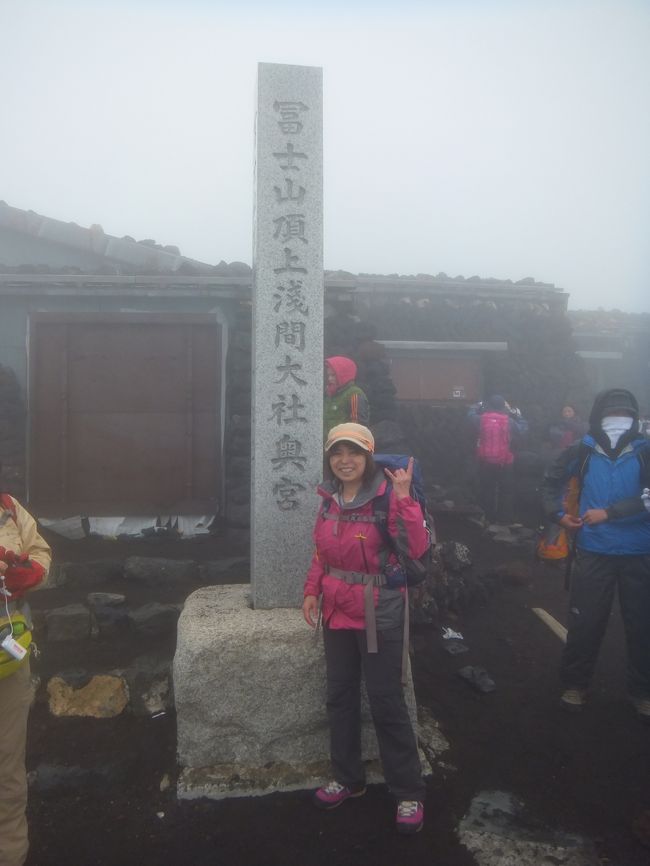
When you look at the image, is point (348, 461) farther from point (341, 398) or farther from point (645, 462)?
point (341, 398)

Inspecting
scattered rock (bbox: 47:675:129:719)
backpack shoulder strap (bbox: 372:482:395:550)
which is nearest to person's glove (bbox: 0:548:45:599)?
backpack shoulder strap (bbox: 372:482:395:550)

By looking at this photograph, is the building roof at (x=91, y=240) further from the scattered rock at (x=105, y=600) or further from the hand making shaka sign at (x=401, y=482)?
the hand making shaka sign at (x=401, y=482)

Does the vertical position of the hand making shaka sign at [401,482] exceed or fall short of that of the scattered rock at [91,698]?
it exceeds it

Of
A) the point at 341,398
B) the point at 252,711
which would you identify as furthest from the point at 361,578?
the point at 341,398

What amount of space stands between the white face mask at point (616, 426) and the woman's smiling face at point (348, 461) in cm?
195

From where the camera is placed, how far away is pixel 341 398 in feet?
17.0

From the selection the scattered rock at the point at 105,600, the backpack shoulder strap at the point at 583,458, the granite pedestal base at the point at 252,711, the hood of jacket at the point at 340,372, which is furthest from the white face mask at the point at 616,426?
the scattered rock at the point at 105,600

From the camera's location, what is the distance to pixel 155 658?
423 centimetres

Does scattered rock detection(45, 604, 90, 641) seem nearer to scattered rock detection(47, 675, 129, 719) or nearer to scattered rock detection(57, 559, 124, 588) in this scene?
scattered rock detection(47, 675, 129, 719)

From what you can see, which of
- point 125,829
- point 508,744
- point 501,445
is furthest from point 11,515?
point 501,445

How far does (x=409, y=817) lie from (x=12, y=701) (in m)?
1.90

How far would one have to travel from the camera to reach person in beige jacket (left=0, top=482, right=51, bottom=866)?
2.50 meters

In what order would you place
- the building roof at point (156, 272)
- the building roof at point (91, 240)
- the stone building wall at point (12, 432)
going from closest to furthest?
the stone building wall at point (12, 432) → the building roof at point (156, 272) → the building roof at point (91, 240)

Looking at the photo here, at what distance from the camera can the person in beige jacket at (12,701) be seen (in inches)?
98.4
